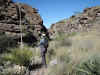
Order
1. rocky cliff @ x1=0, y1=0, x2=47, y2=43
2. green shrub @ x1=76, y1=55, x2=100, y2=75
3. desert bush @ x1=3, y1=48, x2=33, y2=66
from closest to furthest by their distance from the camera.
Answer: green shrub @ x1=76, y1=55, x2=100, y2=75, desert bush @ x1=3, y1=48, x2=33, y2=66, rocky cliff @ x1=0, y1=0, x2=47, y2=43

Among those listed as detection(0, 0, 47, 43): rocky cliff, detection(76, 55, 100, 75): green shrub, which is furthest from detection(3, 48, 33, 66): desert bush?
detection(0, 0, 47, 43): rocky cliff

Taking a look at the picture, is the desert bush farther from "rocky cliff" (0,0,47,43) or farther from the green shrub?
"rocky cliff" (0,0,47,43)

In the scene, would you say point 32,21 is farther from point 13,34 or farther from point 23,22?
point 13,34

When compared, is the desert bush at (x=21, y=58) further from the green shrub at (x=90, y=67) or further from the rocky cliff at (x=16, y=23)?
the rocky cliff at (x=16, y=23)

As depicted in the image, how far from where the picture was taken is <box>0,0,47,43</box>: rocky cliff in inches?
447

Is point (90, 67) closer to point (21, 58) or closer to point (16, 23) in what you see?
point (21, 58)

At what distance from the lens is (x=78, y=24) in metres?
15.4

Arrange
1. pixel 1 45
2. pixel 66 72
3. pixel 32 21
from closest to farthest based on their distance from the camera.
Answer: pixel 66 72, pixel 1 45, pixel 32 21

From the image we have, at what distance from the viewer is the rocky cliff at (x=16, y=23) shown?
37.2 ft

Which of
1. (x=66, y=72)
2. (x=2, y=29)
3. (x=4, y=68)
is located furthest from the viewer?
(x=2, y=29)

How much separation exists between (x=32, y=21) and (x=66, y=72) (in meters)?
10.7

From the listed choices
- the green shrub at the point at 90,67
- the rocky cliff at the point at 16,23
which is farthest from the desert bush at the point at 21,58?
the rocky cliff at the point at 16,23

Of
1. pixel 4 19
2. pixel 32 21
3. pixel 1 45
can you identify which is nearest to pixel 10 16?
pixel 4 19

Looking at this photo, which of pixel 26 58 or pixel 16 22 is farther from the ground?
pixel 16 22
